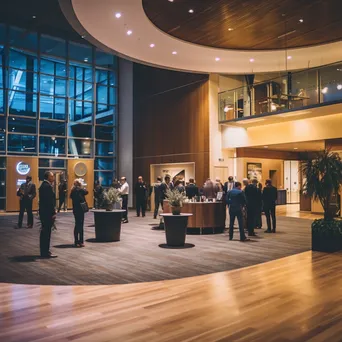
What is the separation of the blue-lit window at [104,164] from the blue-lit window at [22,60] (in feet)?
17.4

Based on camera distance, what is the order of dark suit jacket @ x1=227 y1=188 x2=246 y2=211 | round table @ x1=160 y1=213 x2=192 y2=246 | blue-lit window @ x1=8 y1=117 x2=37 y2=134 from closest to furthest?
round table @ x1=160 y1=213 x2=192 y2=246, dark suit jacket @ x1=227 y1=188 x2=246 y2=211, blue-lit window @ x1=8 y1=117 x2=37 y2=134

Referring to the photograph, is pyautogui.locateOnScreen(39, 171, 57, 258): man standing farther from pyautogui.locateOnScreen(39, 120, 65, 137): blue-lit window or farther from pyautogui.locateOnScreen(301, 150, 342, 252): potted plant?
pyautogui.locateOnScreen(39, 120, 65, 137): blue-lit window

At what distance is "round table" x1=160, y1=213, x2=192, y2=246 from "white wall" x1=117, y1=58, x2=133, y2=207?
39.0 feet

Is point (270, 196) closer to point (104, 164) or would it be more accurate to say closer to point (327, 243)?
point (327, 243)

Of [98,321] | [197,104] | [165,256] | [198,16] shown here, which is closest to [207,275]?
[165,256]

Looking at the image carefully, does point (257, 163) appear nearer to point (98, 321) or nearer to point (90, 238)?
point (90, 238)

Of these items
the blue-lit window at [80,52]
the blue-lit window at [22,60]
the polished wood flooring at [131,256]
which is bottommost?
the polished wood flooring at [131,256]

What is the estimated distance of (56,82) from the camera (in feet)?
59.1

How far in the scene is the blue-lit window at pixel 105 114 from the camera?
19.4 metres

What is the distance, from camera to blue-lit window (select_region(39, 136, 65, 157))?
693 inches

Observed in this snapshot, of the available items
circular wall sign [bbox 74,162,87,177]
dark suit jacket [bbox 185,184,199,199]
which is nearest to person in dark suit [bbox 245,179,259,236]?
dark suit jacket [bbox 185,184,199,199]

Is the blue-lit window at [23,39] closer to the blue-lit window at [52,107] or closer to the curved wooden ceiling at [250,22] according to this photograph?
the blue-lit window at [52,107]

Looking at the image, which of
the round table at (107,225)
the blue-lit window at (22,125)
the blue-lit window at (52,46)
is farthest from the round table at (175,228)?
the blue-lit window at (52,46)

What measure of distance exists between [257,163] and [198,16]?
851cm
